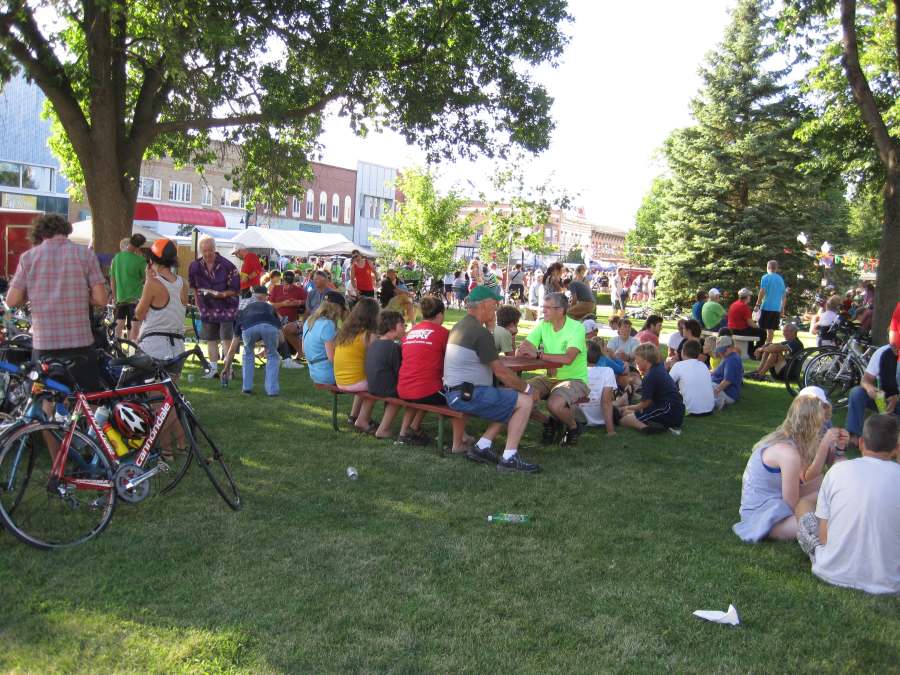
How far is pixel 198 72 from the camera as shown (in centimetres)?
1261

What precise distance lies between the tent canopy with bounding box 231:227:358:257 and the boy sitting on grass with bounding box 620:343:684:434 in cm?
2242

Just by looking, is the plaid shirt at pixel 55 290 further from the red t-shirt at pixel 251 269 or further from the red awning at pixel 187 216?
the red awning at pixel 187 216

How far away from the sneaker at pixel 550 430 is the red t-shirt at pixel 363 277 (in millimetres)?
8488

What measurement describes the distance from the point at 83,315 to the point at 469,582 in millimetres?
3351

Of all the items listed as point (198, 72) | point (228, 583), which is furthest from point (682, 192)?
point (228, 583)

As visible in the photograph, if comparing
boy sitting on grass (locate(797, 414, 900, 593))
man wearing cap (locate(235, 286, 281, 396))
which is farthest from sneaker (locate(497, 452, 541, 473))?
man wearing cap (locate(235, 286, 281, 396))

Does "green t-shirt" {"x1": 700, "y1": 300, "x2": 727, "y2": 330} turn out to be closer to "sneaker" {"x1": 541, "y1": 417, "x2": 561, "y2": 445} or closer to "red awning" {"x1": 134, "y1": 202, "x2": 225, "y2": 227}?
"sneaker" {"x1": 541, "y1": 417, "x2": 561, "y2": 445}

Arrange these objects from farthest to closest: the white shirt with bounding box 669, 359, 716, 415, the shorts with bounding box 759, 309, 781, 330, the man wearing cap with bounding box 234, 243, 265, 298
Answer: the shorts with bounding box 759, 309, 781, 330, the man wearing cap with bounding box 234, 243, 265, 298, the white shirt with bounding box 669, 359, 716, 415

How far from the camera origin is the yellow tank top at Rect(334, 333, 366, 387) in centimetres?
802

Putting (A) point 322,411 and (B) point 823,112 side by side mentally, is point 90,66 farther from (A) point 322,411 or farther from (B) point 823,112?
(B) point 823,112

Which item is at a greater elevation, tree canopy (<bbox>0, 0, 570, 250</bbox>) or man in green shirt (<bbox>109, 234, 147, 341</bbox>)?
tree canopy (<bbox>0, 0, 570, 250</bbox>)

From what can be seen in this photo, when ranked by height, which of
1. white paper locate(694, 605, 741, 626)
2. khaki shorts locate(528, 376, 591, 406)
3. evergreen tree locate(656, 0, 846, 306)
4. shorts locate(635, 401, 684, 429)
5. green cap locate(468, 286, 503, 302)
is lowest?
white paper locate(694, 605, 741, 626)

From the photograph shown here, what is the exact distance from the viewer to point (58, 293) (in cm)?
550

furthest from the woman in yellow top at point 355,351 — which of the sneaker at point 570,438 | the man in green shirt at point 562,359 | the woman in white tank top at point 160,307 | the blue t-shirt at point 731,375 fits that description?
the blue t-shirt at point 731,375
